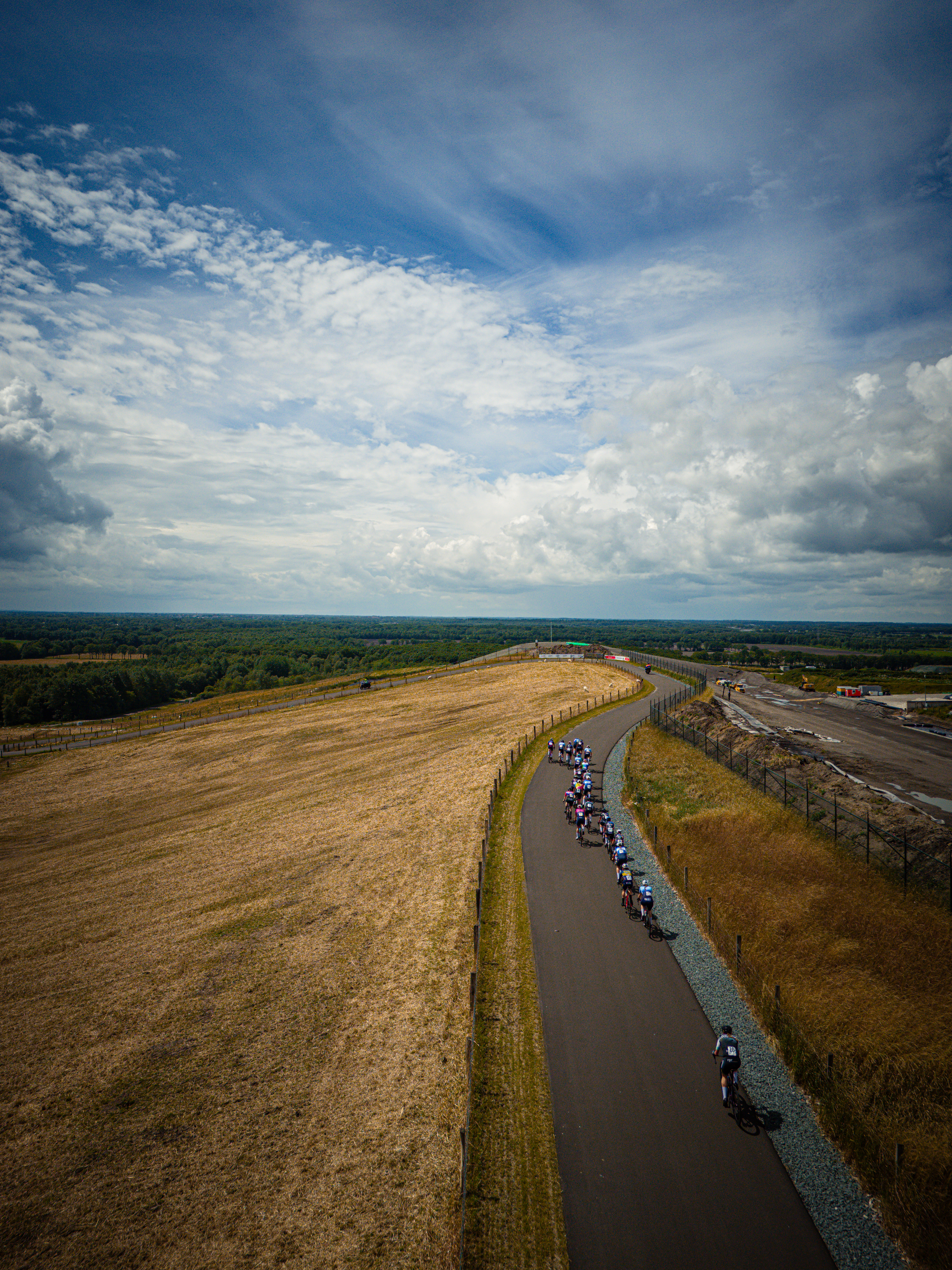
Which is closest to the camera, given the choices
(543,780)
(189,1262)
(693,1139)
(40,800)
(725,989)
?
(189,1262)

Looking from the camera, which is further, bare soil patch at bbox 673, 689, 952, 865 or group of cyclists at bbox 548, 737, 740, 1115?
bare soil patch at bbox 673, 689, 952, 865

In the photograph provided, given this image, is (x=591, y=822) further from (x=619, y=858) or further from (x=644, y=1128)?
(x=644, y=1128)

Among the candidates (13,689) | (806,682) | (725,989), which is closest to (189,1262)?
(725,989)

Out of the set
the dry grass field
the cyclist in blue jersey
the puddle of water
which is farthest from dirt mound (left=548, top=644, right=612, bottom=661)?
the cyclist in blue jersey

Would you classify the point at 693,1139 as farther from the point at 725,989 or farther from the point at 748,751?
the point at 748,751

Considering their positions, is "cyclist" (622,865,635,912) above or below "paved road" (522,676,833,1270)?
above

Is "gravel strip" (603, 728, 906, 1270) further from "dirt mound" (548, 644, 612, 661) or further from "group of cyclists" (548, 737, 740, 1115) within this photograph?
"dirt mound" (548, 644, 612, 661)
